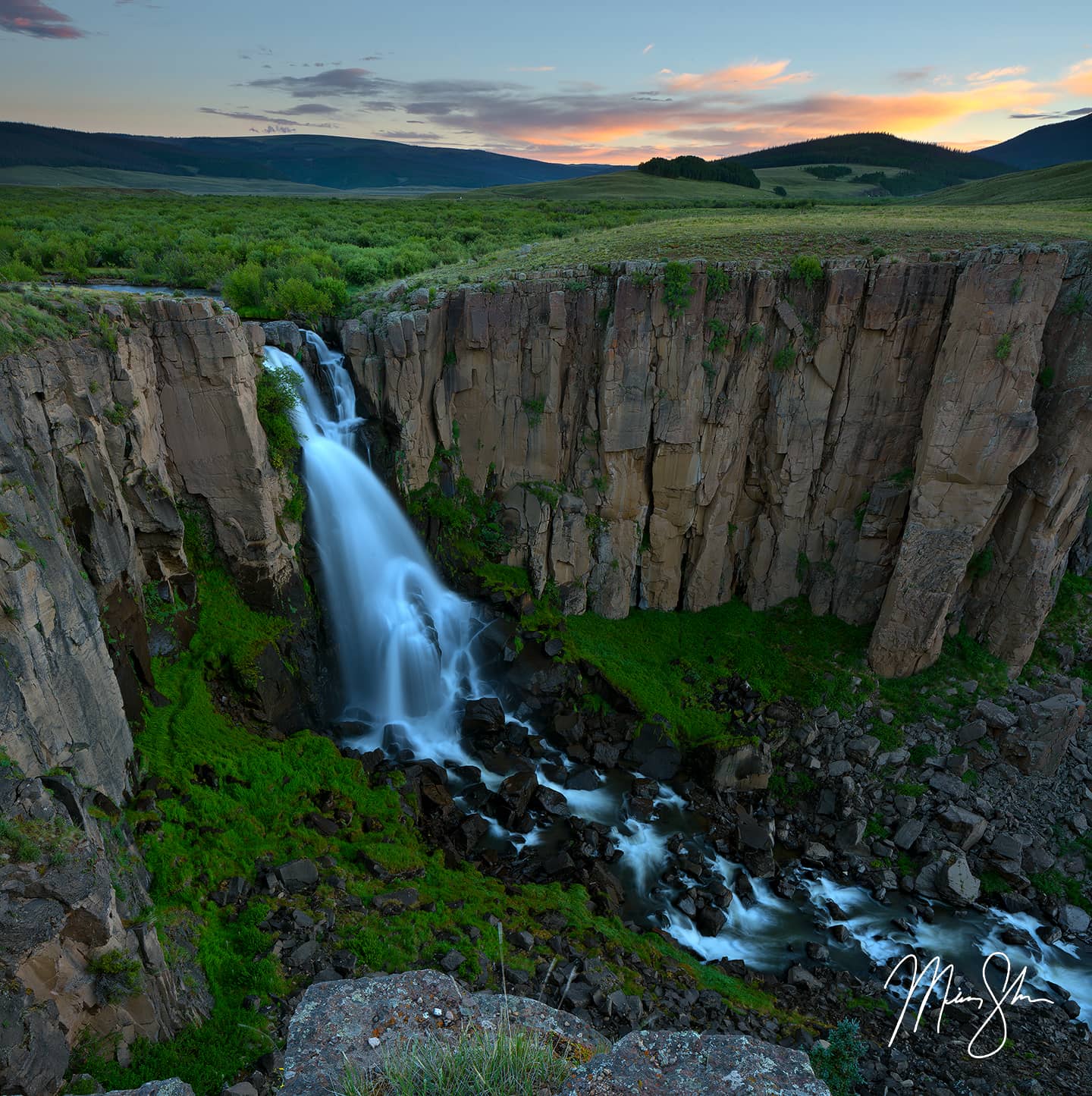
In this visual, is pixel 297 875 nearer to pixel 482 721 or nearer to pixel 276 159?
pixel 482 721

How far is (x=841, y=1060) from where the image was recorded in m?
12.6

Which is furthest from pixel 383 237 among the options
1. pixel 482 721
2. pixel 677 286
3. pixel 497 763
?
pixel 497 763

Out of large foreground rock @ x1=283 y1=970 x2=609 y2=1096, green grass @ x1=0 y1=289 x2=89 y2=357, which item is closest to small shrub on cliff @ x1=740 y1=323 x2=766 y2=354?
green grass @ x1=0 y1=289 x2=89 y2=357

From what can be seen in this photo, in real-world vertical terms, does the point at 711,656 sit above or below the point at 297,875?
below

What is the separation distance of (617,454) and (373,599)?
927 centimetres

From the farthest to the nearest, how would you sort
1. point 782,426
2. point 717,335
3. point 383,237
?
point 383,237, point 782,426, point 717,335

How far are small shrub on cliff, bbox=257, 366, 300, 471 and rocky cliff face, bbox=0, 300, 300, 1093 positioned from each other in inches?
18.9

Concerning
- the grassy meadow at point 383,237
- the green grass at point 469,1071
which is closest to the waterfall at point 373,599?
the grassy meadow at point 383,237

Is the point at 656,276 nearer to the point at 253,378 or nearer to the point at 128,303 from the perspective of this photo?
the point at 253,378

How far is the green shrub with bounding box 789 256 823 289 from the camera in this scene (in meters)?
21.2

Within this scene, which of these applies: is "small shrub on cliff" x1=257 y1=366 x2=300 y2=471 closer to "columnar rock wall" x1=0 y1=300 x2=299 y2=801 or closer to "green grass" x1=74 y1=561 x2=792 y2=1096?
"columnar rock wall" x1=0 y1=300 x2=299 y2=801

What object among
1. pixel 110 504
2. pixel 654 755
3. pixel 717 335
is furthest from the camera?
pixel 717 335

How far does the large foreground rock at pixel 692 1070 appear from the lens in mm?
6211

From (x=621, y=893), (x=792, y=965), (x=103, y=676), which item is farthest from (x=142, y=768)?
(x=792, y=965)
